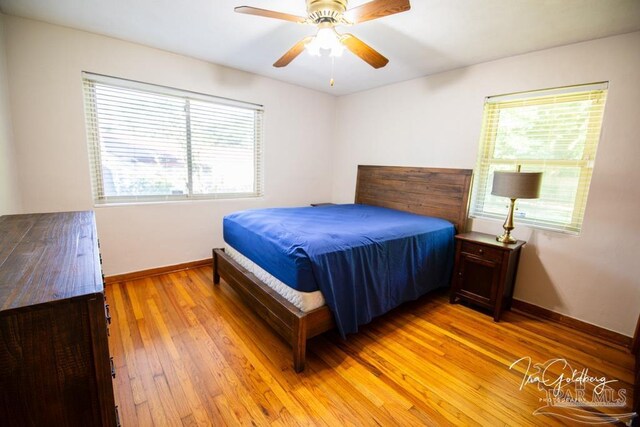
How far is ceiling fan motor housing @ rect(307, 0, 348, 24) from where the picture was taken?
1.56m

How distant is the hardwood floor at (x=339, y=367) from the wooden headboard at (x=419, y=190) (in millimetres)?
1075

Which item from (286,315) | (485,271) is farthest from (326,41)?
(485,271)

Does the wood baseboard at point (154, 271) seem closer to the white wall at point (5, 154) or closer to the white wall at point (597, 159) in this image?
the white wall at point (5, 154)

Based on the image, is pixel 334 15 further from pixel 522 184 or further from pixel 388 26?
pixel 522 184

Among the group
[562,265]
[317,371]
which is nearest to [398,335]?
[317,371]

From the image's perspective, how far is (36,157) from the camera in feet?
7.78

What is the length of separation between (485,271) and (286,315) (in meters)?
1.83

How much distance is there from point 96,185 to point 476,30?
3.62m

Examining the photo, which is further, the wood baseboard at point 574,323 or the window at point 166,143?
the window at point 166,143

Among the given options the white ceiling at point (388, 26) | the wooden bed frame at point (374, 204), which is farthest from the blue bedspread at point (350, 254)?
the white ceiling at point (388, 26)

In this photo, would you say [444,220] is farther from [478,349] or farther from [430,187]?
[478,349]

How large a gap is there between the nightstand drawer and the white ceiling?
5.68ft

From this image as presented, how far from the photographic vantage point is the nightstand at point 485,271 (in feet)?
7.64

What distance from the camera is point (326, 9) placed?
1580mm
